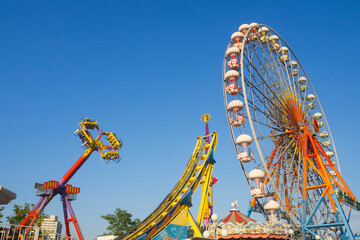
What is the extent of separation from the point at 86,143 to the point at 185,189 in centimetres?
1114

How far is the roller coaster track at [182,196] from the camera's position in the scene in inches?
780

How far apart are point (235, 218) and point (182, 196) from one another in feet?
24.8

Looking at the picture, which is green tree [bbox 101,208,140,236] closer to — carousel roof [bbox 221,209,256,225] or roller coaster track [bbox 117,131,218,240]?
roller coaster track [bbox 117,131,218,240]

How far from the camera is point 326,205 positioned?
23.0 meters

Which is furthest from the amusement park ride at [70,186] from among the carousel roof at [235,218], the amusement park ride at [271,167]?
the carousel roof at [235,218]

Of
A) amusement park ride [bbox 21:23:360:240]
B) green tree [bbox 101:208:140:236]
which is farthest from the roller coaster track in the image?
green tree [bbox 101:208:140:236]

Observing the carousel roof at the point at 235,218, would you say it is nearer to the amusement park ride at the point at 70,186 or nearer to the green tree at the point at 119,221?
the amusement park ride at the point at 70,186

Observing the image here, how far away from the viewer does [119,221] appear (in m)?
41.2

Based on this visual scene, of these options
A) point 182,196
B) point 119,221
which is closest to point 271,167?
point 182,196

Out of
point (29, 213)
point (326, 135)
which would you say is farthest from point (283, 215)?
point (29, 213)

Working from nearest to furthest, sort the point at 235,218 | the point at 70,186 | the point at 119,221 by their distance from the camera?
1. the point at 235,218
2. the point at 70,186
3. the point at 119,221

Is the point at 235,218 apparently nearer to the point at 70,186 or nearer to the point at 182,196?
the point at 182,196

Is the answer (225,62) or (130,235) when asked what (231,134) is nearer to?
(225,62)

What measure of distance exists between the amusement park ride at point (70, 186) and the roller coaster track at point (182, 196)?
8219 millimetres
